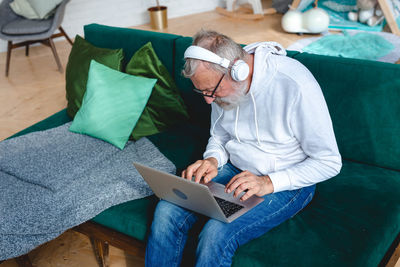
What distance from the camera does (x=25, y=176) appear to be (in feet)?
5.66

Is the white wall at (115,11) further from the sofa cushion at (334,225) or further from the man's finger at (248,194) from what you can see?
the man's finger at (248,194)

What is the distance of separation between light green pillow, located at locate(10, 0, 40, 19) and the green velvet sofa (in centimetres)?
278

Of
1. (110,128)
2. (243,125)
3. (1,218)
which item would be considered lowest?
(1,218)

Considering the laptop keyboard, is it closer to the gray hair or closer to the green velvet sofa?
the green velvet sofa

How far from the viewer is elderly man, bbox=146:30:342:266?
126 centimetres

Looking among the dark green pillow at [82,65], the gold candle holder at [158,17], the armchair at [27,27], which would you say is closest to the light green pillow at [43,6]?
the armchair at [27,27]

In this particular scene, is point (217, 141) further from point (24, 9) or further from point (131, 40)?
point (24, 9)

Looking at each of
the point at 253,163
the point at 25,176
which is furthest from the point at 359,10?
the point at 25,176

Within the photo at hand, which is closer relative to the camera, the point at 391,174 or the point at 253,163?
the point at 253,163

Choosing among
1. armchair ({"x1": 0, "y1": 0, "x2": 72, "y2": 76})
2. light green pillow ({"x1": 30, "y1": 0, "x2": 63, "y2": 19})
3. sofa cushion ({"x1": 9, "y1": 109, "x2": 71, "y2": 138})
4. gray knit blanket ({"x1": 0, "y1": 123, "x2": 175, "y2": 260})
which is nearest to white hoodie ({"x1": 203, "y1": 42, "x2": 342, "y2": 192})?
gray knit blanket ({"x1": 0, "y1": 123, "x2": 175, "y2": 260})

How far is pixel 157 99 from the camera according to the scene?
197 centimetres

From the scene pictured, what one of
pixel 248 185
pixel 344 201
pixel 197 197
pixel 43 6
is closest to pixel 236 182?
pixel 248 185

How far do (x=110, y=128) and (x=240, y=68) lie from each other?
35.6 inches

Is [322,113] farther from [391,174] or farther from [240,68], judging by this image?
[391,174]
